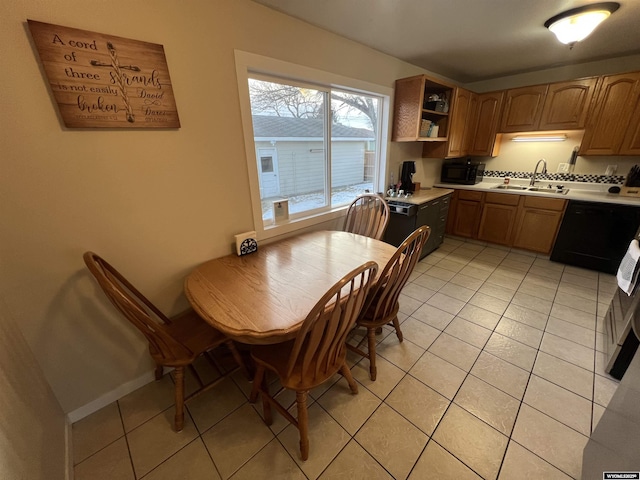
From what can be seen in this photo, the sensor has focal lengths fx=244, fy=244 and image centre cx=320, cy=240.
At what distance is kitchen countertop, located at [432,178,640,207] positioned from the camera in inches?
103

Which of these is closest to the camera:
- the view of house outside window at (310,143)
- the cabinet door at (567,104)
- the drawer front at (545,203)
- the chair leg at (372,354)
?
the chair leg at (372,354)

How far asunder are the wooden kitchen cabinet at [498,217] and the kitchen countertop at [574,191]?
93 mm

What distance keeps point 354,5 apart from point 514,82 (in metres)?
3.07

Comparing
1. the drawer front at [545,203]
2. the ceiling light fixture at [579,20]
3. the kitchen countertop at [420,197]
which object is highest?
the ceiling light fixture at [579,20]

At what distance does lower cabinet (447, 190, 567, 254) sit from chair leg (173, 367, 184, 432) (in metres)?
3.90

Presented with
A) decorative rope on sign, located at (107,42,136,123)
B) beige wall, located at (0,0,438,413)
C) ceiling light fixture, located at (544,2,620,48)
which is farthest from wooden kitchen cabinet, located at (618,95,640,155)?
decorative rope on sign, located at (107,42,136,123)

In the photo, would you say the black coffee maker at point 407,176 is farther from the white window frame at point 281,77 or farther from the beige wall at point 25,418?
the beige wall at point 25,418

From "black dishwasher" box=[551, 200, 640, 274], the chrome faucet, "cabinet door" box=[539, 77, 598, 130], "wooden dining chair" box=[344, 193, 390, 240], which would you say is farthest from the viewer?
the chrome faucet

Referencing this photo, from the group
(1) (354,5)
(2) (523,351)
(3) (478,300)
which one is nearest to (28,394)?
(1) (354,5)

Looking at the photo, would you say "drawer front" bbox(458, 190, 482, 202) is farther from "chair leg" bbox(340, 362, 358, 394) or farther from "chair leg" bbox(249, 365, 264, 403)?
"chair leg" bbox(249, 365, 264, 403)

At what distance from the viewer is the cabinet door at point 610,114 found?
2.52m

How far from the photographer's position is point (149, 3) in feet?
4.00

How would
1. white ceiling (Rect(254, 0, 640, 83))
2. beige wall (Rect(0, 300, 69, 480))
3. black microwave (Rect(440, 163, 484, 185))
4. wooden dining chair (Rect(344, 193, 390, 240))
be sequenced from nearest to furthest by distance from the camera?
beige wall (Rect(0, 300, 69, 480))
white ceiling (Rect(254, 0, 640, 83))
wooden dining chair (Rect(344, 193, 390, 240))
black microwave (Rect(440, 163, 484, 185))

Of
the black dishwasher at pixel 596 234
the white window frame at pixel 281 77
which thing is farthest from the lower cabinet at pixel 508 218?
the white window frame at pixel 281 77
